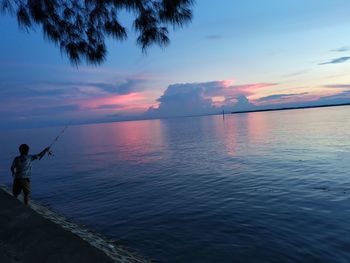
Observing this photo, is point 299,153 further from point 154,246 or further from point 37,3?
point 37,3

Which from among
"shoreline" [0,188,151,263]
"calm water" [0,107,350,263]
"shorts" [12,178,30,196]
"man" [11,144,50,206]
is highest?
"man" [11,144,50,206]

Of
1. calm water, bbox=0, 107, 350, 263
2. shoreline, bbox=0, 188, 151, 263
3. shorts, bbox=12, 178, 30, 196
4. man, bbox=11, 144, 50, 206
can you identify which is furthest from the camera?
shorts, bbox=12, 178, 30, 196

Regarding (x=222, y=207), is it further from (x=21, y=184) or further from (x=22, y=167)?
(x=22, y=167)

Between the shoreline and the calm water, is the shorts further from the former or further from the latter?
the calm water

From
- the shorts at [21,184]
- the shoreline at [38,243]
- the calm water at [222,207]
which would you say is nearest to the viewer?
the shoreline at [38,243]

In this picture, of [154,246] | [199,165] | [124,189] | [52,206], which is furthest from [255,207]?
[199,165]

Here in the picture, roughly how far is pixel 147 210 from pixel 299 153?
Result: 20.6m

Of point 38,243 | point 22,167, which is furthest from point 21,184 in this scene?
point 38,243

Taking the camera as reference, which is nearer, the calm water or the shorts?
the calm water

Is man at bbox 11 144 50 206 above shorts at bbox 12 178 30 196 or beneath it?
above

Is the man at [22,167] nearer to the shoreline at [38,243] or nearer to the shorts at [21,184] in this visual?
the shorts at [21,184]

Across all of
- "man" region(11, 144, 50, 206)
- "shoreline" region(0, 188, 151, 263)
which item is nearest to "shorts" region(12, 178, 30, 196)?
"man" region(11, 144, 50, 206)

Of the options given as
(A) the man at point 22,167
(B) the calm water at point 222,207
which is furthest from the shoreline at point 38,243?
(B) the calm water at point 222,207

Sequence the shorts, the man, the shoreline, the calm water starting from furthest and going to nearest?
the shorts → the man → the calm water → the shoreline
